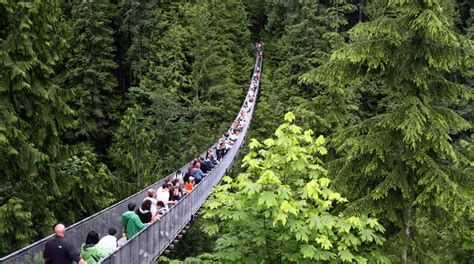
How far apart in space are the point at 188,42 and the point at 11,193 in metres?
30.8

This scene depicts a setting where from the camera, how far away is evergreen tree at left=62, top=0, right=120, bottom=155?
93.4 ft

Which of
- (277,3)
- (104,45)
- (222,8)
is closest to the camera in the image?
(104,45)

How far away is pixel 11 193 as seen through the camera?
966 centimetres

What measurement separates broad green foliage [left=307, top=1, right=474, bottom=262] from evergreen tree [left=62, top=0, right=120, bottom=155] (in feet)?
73.9

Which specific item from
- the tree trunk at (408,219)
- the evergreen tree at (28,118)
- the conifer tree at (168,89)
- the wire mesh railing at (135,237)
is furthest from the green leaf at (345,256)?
the conifer tree at (168,89)

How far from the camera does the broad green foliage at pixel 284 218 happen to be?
4.82 m

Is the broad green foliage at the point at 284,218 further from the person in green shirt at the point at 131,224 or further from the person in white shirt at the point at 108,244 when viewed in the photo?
the person in green shirt at the point at 131,224

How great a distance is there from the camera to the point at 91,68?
2903 cm

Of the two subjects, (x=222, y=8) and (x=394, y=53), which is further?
(x=222, y=8)

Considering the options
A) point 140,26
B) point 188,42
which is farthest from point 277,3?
point 140,26

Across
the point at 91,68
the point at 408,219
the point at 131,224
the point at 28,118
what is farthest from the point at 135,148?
the point at 408,219

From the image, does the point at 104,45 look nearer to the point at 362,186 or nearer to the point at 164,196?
the point at 164,196

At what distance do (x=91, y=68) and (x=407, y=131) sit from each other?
2509cm

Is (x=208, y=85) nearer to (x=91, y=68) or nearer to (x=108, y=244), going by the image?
(x=91, y=68)
